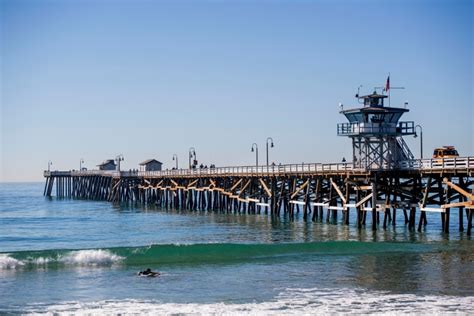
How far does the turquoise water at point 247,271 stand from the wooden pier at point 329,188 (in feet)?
5.31

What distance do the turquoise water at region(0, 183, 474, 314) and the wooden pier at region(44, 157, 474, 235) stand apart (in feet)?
5.31

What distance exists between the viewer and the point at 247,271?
84.3ft

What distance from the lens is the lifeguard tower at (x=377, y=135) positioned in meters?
37.8

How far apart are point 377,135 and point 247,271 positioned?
49.7 feet

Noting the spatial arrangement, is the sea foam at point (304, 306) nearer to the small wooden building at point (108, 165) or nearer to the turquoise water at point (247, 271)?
the turquoise water at point (247, 271)

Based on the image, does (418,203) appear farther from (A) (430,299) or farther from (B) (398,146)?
(A) (430,299)

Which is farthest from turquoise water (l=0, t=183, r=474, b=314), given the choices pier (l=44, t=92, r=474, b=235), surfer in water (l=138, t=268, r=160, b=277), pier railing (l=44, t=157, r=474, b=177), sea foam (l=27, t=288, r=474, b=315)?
pier railing (l=44, t=157, r=474, b=177)

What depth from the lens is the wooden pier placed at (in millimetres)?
33531

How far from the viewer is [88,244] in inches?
1431

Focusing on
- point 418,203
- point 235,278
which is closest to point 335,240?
point 418,203

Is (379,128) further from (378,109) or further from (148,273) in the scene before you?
(148,273)

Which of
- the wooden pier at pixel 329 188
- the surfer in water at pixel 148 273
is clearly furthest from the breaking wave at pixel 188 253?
the wooden pier at pixel 329 188

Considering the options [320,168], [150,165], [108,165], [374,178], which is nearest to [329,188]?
[320,168]

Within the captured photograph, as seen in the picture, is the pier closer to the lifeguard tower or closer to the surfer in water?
the lifeguard tower
